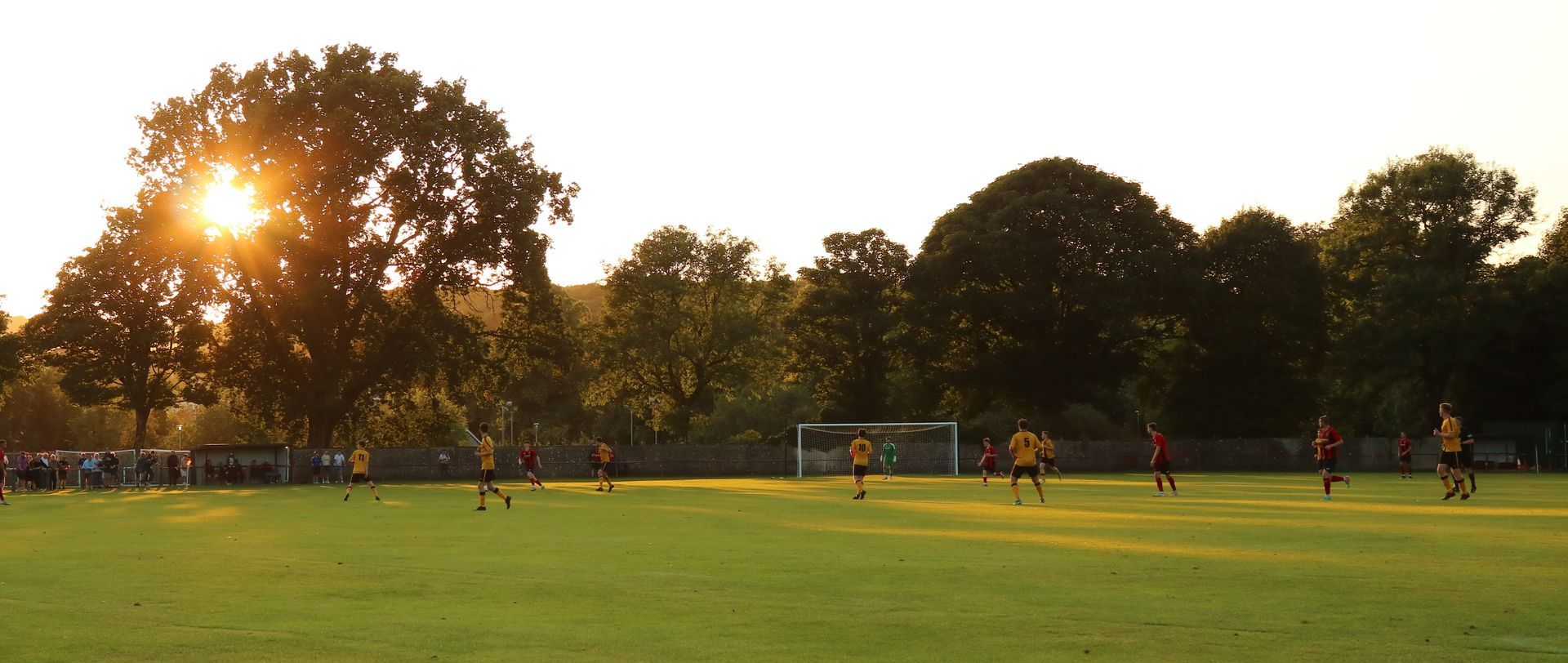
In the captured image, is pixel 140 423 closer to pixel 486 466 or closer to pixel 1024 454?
pixel 486 466

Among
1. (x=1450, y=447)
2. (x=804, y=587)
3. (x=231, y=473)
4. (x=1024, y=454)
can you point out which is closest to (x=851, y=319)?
(x=231, y=473)

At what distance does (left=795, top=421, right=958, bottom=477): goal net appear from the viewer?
68.3 meters

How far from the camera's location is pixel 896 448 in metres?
68.8

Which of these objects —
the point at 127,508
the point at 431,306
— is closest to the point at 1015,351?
the point at 431,306

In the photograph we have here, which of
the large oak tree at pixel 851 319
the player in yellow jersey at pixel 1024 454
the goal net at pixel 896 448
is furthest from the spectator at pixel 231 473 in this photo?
the player in yellow jersey at pixel 1024 454

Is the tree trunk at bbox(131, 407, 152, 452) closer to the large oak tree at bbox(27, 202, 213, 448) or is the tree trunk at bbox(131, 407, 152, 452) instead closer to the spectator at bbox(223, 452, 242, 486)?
the large oak tree at bbox(27, 202, 213, 448)

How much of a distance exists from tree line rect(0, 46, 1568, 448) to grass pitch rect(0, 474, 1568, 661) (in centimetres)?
3529

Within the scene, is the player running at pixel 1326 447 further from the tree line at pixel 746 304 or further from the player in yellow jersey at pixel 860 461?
the tree line at pixel 746 304

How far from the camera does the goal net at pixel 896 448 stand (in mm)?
68312

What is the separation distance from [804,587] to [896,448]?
5647 centimetres

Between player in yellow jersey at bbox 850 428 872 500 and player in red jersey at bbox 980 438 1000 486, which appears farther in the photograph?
player in red jersey at bbox 980 438 1000 486

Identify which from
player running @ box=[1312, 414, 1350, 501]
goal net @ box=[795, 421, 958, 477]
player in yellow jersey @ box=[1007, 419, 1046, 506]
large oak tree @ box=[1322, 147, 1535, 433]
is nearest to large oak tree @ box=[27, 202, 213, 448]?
goal net @ box=[795, 421, 958, 477]

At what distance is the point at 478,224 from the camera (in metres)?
61.2

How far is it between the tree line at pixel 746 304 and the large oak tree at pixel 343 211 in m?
0.12
